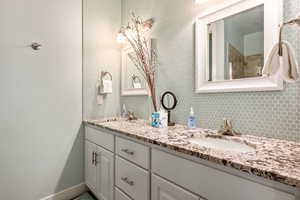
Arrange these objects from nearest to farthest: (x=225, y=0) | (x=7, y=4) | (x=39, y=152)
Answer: (x=225, y=0), (x=7, y=4), (x=39, y=152)

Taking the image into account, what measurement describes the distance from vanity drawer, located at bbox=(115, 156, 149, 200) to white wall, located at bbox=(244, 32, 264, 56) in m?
1.01

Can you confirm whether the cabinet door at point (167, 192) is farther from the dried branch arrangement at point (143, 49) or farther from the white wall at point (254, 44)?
the white wall at point (254, 44)

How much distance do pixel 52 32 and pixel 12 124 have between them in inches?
37.2

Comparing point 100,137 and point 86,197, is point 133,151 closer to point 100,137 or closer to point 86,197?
point 100,137

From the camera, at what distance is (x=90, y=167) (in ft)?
5.92

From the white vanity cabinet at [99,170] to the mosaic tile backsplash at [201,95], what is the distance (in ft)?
2.01

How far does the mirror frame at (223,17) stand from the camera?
98 cm

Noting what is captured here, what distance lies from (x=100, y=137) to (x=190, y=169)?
3.43ft

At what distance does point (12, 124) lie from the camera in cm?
150

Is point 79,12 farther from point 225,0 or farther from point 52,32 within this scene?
point 225,0

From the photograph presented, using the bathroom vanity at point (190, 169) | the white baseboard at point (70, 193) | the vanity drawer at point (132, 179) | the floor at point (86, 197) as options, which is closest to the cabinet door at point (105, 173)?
the bathroom vanity at point (190, 169)

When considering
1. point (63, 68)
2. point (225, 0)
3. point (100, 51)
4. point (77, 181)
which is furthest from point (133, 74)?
point (77, 181)

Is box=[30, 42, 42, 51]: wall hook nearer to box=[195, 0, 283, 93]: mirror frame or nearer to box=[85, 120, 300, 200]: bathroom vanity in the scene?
box=[85, 120, 300, 200]: bathroom vanity

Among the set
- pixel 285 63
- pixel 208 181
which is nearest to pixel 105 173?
pixel 208 181
